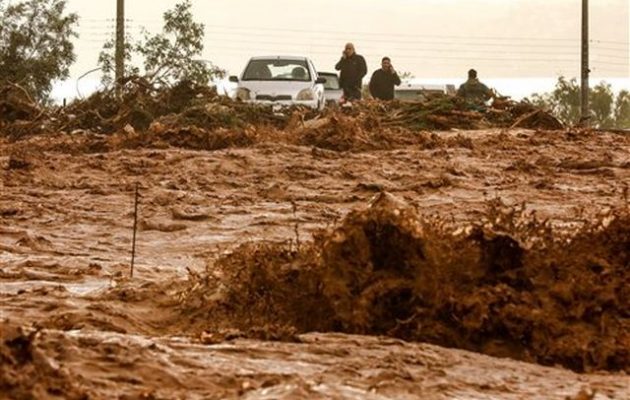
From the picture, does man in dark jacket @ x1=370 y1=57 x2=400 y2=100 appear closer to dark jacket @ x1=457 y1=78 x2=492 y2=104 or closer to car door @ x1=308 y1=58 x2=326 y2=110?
car door @ x1=308 y1=58 x2=326 y2=110

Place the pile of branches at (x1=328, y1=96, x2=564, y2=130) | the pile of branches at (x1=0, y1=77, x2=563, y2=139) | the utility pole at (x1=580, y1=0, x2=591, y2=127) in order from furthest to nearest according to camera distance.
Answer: the utility pole at (x1=580, y1=0, x2=591, y2=127) → the pile of branches at (x1=328, y1=96, x2=564, y2=130) → the pile of branches at (x1=0, y1=77, x2=563, y2=139)

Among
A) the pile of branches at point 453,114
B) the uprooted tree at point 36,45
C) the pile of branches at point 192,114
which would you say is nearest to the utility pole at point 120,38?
the uprooted tree at point 36,45

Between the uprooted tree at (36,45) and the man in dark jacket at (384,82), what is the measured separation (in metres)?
6.80

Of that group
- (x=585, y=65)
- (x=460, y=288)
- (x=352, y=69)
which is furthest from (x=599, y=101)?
(x=460, y=288)

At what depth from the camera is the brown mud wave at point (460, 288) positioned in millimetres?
6402

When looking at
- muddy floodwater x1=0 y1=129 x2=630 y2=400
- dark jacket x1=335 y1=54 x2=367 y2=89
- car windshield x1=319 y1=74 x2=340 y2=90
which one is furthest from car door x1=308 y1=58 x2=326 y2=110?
muddy floodwater x1=0 y1=129 x2=630 y2=400

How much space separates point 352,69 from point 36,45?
6.88 m

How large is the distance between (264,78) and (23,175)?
14.1 meters

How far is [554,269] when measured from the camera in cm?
676

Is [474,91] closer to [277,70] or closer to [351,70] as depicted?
[351,70]

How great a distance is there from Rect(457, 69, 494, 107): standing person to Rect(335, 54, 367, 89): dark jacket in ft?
8.52

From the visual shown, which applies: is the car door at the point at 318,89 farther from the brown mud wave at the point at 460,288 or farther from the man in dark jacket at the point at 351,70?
the brown mud wave at the point at 460,288

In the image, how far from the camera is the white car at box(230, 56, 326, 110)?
28.1 metres

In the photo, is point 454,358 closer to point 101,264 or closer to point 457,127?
point 101,264
